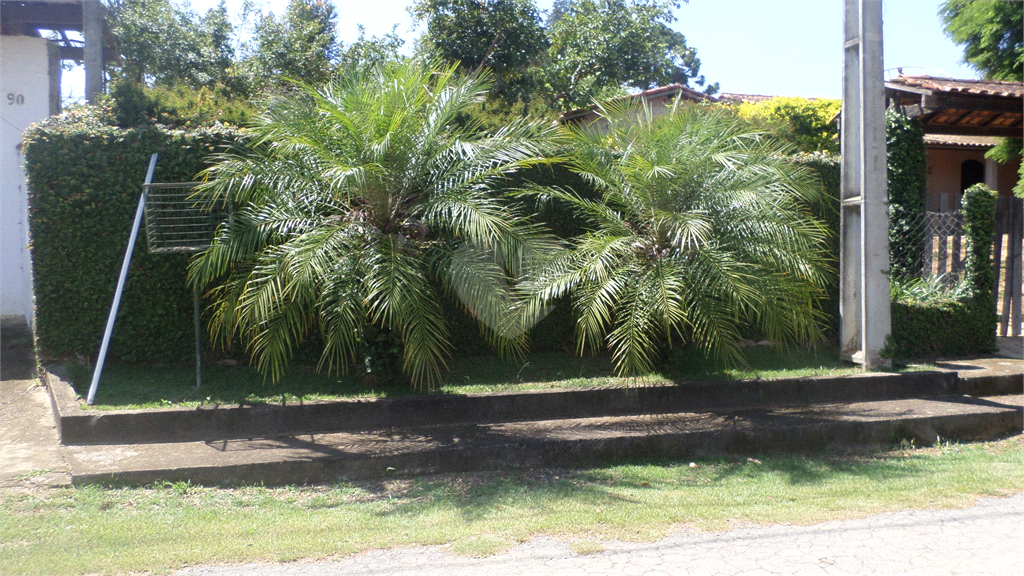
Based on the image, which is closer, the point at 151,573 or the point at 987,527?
the point at 151,573

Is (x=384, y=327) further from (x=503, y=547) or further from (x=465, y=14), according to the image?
(x=465, y=14)

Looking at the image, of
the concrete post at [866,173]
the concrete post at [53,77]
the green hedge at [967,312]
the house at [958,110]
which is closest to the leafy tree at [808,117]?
the house at [958,110]

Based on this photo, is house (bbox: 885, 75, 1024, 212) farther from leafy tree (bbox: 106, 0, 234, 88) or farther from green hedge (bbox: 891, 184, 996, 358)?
leafy tree (bbox: 106, 0, 234, 88)

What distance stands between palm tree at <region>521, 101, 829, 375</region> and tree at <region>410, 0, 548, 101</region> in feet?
23.9

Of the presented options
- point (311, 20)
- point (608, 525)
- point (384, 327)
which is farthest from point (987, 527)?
point (311, 20)

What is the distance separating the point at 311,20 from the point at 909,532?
686 inches

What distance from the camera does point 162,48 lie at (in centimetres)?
1745

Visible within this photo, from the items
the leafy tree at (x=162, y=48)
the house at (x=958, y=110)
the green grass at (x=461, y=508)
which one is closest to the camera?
the green grass at (x=461, y=508)

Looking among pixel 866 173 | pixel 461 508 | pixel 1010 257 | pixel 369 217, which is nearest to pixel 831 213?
pixel 866 173

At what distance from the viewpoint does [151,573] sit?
396 centimetres

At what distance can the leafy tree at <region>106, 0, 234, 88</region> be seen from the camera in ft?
55.3

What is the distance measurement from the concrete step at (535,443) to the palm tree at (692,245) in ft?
2.30

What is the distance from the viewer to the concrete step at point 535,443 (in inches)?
219

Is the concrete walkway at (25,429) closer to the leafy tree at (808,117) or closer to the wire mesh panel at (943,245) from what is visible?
the wire mesh panel at (943,245)
